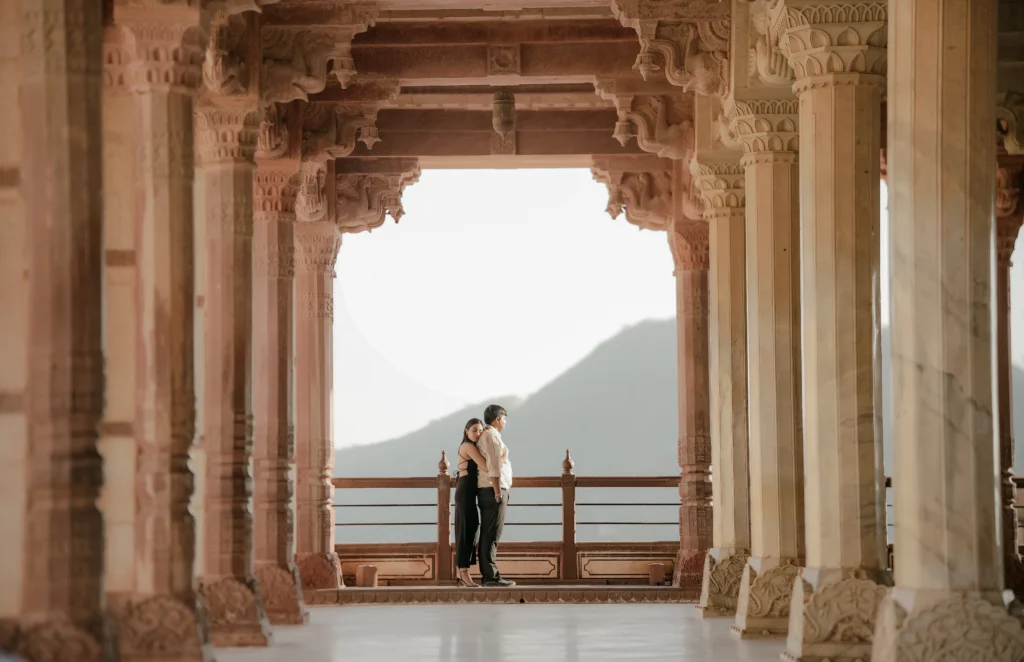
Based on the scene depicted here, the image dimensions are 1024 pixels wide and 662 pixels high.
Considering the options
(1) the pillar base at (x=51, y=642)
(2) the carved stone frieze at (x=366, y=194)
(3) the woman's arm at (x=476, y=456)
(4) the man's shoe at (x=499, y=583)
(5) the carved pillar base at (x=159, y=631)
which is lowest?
(4) the man's shoe at (x=499, y=583)

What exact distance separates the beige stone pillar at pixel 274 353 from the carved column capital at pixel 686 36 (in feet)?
11.4

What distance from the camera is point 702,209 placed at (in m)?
16.8

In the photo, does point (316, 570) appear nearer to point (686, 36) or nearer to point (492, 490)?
point (492, 490)

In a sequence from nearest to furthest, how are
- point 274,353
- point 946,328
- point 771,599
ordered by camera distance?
1. point 946,328
2. point 771,599
3. point 274,353

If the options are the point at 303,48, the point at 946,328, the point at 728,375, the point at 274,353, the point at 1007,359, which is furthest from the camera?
the point at 1007,359

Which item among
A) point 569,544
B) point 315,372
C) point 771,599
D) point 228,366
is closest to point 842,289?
point 771,599

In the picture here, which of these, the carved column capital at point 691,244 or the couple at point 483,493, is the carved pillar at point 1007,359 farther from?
the couple at point 483,493

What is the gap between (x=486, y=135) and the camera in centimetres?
1756

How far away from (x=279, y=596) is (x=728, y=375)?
412 centimetres

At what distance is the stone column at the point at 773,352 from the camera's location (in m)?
11.1

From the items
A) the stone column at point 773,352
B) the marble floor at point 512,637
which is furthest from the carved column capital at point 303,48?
the marble floor at point 512,637

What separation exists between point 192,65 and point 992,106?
454cm

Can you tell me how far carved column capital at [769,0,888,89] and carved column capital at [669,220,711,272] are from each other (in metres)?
8.40

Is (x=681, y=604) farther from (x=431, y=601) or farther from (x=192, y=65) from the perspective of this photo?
(x=192, y=65)
